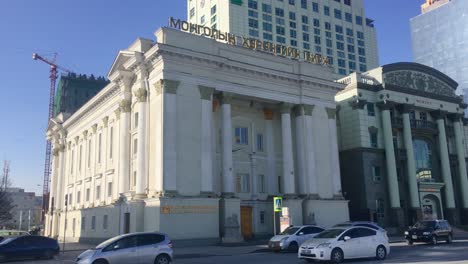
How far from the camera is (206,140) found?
37.7 meters

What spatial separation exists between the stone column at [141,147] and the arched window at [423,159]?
3383cm

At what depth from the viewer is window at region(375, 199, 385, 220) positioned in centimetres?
5022

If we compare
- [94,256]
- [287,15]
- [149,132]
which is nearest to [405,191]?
[149,132]

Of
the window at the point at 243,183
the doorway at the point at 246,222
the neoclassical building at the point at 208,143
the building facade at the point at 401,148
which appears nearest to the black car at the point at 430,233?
the neoclassical building at the point at 208,143

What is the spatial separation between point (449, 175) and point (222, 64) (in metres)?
33.8

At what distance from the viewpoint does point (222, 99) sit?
4006cm

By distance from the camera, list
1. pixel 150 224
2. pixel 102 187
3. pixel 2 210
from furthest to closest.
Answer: pixel 2 210, pixel 102 187, pixel 150 224

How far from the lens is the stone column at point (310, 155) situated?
4342cm

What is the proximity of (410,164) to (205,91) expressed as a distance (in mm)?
27735

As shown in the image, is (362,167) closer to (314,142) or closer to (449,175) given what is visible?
(314,142)

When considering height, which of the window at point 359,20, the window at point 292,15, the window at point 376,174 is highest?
the window at point 359,20

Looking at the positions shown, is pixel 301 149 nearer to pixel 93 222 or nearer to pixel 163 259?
pixel 93 222

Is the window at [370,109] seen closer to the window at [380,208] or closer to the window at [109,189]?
the window at [380,208]

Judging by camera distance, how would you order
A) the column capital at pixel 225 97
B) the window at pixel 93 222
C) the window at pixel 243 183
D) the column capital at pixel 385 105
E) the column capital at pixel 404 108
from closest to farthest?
the column capital at pixel 225 97 → the window at pixel 243 183 → the window at pixel 93 222 → the column capital at pixel 385 105 → the column capital at pixel 404 108
